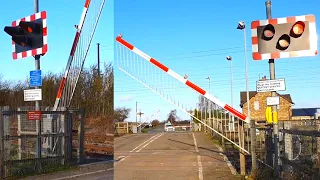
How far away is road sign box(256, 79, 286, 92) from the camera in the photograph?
687 cm

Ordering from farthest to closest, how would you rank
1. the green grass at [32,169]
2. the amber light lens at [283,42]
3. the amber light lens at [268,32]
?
the green grass at [32,169] < the amber light lens at [268,32] < the amber light lens at [283,42]

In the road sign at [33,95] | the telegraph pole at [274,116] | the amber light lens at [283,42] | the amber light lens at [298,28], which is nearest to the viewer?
the amber light lens at [298,28]

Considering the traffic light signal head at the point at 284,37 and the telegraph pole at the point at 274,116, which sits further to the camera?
the telegraph pole at the point at 274,116

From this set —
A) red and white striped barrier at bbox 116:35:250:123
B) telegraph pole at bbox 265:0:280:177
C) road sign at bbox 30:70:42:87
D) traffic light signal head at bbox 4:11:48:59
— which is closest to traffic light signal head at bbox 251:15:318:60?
telegraph pole at bbox 265:0:280:177

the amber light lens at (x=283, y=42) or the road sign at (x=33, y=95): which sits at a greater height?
the amber light lens at (x=283, y=42)

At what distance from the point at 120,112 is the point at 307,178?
3.21 metres

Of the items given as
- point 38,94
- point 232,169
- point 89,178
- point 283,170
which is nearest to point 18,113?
point 38,94

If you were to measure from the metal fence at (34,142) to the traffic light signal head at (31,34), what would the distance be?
70.0 inches

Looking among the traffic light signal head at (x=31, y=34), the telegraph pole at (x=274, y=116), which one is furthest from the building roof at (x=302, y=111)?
the traffic light signal head at (x=31, y=34)

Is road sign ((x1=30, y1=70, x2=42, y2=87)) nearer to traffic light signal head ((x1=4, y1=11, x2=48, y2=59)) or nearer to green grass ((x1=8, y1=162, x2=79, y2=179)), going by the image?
traffic light signal head ((x1=4, y1=11, x2=48, y2=59))

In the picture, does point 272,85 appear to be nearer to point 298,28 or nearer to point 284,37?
point 284,37

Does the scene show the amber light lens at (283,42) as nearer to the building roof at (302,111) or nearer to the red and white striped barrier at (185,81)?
the red and white striped barrier at (185,81)

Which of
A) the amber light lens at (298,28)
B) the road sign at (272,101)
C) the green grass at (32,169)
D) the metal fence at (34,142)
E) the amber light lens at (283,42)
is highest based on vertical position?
the amber light lens at (298,28)

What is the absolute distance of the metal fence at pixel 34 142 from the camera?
8906mm
